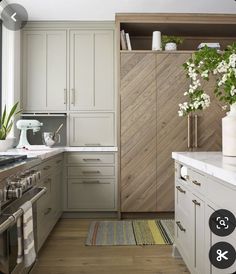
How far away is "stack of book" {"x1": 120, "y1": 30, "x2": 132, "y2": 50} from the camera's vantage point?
3.92 m

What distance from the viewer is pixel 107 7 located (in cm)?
382

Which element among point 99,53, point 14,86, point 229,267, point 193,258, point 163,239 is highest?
point 99,53

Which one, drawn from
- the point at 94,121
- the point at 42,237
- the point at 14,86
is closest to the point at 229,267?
the point at 42,237

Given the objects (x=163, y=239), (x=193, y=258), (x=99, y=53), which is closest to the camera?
(x=193, y=258)

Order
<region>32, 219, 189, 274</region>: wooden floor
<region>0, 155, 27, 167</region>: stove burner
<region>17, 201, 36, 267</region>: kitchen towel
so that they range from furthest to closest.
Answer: <region>32, 219, 189, 274</region>: wooden floor → <region>0, 155, 27, 167</region>: stove burner → <region>17, 201, 36, 267</region>: kitchen towel

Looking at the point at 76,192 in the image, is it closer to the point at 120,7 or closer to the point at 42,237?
the point at 42,237

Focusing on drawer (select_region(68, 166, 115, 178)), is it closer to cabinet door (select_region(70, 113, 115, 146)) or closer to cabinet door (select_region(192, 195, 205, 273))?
cabinet door (select_region(70, 113, 115, 146))

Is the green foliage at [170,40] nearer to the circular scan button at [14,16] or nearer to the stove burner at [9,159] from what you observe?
the circular scan button at [14,16]

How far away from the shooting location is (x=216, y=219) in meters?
1.53

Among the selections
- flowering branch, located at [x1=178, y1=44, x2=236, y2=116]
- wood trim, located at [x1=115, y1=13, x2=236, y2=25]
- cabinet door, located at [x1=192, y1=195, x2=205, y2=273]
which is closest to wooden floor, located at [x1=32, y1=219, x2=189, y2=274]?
cabinet door, located at [x1=192, y1=195, x2=205, y2=273]

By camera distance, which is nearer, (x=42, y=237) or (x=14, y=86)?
(x=42, y=237)

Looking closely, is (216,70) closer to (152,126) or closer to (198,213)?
(198,213)

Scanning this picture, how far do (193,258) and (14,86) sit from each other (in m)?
2.98

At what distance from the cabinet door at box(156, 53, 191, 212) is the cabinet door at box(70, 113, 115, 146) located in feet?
2.24
